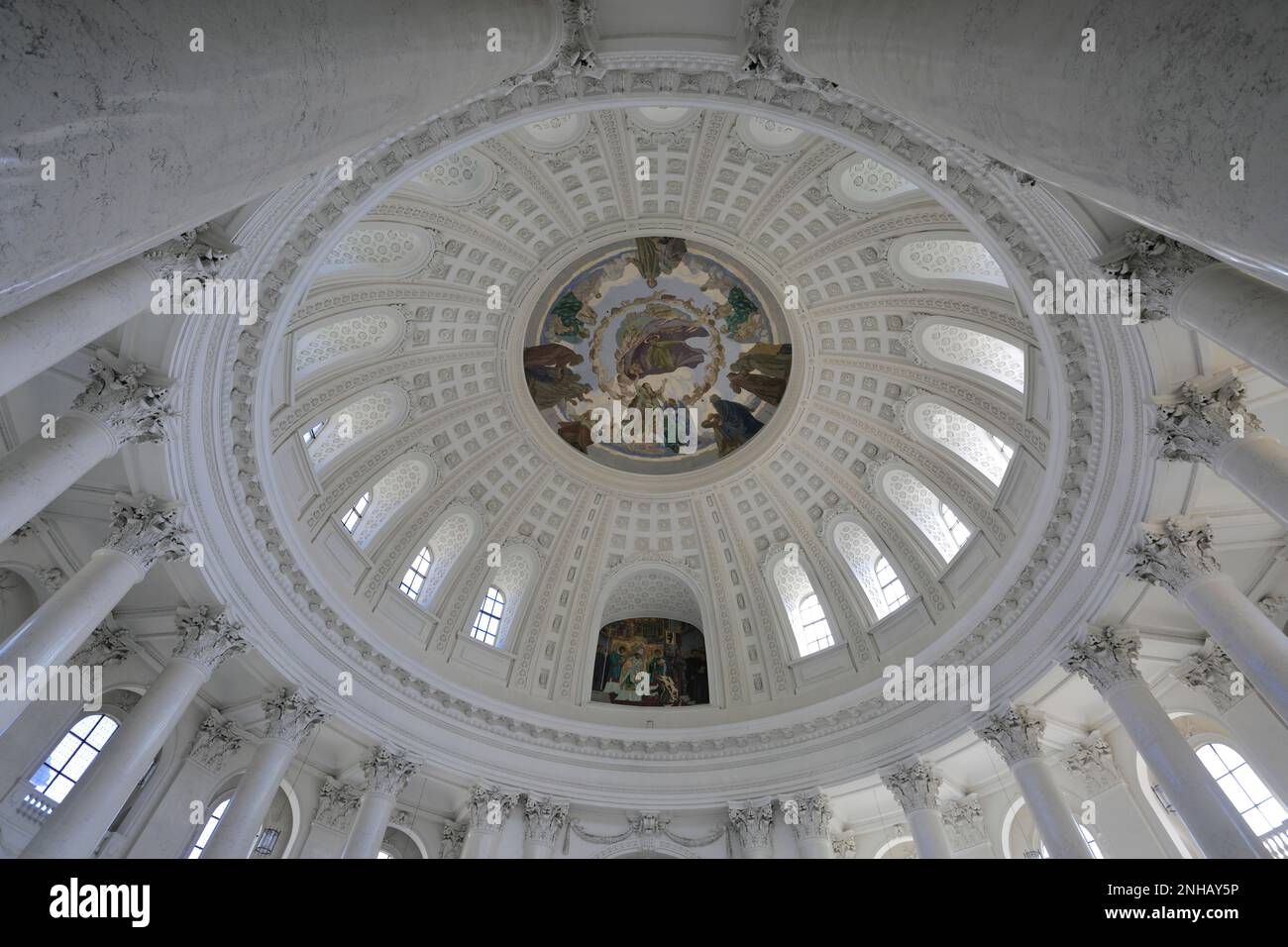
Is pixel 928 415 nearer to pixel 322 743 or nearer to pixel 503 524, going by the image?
pixel 503 524

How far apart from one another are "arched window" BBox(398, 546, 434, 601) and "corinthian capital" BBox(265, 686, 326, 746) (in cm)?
513

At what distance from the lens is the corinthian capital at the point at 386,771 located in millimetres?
16302

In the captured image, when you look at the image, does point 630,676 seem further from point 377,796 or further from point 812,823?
point 377,796

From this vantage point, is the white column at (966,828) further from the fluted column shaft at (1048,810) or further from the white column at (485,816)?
the white column at (485,816)

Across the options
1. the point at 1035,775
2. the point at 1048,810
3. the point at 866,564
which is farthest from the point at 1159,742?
the point at 866,564

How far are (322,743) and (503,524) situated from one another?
27.8 ft

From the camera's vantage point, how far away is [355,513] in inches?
784

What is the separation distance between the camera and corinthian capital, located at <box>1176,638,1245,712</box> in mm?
14180

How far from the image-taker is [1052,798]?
44.9 feet

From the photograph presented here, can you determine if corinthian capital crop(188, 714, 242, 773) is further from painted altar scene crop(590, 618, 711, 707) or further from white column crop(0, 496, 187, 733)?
painted altar scene crop(590, 618, 711, 707)

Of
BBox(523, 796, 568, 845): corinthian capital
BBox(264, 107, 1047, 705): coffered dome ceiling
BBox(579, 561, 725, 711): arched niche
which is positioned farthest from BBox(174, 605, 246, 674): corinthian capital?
BBox(579, 561, 725, 711): arched niche

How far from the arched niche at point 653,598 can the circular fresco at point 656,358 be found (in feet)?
11.7

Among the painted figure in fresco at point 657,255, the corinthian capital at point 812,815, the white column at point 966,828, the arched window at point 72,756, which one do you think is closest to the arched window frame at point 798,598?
the corinthian capital at point 812,815
